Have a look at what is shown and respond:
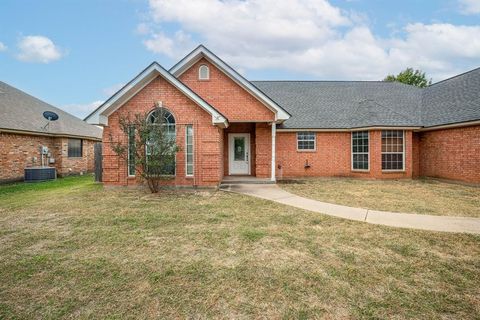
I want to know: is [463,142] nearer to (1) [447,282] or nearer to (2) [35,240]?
(1) [447,282]

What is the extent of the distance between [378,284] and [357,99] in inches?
688

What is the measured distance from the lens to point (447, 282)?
12.3ft

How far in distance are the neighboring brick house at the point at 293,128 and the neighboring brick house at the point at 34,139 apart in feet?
26.1

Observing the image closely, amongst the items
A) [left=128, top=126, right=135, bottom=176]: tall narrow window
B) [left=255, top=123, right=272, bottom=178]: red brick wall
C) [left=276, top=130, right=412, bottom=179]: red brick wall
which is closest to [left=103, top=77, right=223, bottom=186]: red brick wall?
[left=128, top=126, right=135, bottom=176]: tall narrow window

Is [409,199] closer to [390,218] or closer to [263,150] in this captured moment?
[390,218]

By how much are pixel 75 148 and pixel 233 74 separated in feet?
47.7

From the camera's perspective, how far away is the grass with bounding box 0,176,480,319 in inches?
125

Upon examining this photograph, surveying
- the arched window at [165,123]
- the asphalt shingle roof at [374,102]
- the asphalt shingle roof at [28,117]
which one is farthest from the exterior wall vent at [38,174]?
the asphalt shingle roof at [374,102]

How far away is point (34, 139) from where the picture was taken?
17.3 m

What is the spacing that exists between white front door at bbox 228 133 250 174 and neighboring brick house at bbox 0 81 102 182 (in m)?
12.2

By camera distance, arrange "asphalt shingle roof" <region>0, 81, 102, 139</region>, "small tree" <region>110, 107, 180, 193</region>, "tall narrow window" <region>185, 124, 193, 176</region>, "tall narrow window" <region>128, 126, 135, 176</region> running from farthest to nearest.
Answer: "asphalt shingle roof" <region>0, 81, 102, 139</region>, "tall narrow window" <region>185, 124, 193, 176</region>, "tall narrow window" <region>128, 126, 135, 176</region>, "small tree" <region>110, 107, 180, 193</region>

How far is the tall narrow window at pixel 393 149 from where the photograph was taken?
606 inches

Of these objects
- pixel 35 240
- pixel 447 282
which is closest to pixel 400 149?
pixel 447 282

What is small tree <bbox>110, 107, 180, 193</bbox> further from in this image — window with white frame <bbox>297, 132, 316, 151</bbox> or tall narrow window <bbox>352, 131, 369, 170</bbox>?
tall narrow window <bbox>352, 131, 369, 170</bbox>
